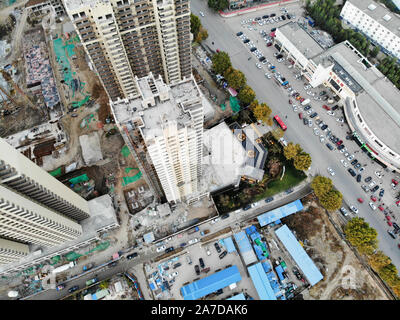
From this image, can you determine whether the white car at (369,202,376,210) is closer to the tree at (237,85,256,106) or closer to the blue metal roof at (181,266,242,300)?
the blue metal roof at (181,266,242,300)

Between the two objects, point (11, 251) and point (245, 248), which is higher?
point (11, 251)

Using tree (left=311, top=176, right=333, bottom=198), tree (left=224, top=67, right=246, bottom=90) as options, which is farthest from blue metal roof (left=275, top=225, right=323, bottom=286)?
tree (left=224, top=67, right=246, bottom=90)

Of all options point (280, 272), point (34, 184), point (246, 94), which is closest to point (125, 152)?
point (34, 184)

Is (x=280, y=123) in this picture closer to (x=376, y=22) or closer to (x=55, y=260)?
(x=376, y=22)

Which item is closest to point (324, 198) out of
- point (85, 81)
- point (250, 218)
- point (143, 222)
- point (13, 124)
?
point (250, 218)

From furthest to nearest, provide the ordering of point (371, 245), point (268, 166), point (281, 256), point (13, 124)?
point (13, 124) → point (268, 166) → point (281, 256) → point (371, 245)

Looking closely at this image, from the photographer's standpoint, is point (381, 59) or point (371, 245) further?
point (381, 59)

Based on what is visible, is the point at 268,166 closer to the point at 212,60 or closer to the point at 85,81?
the point at 212,60
